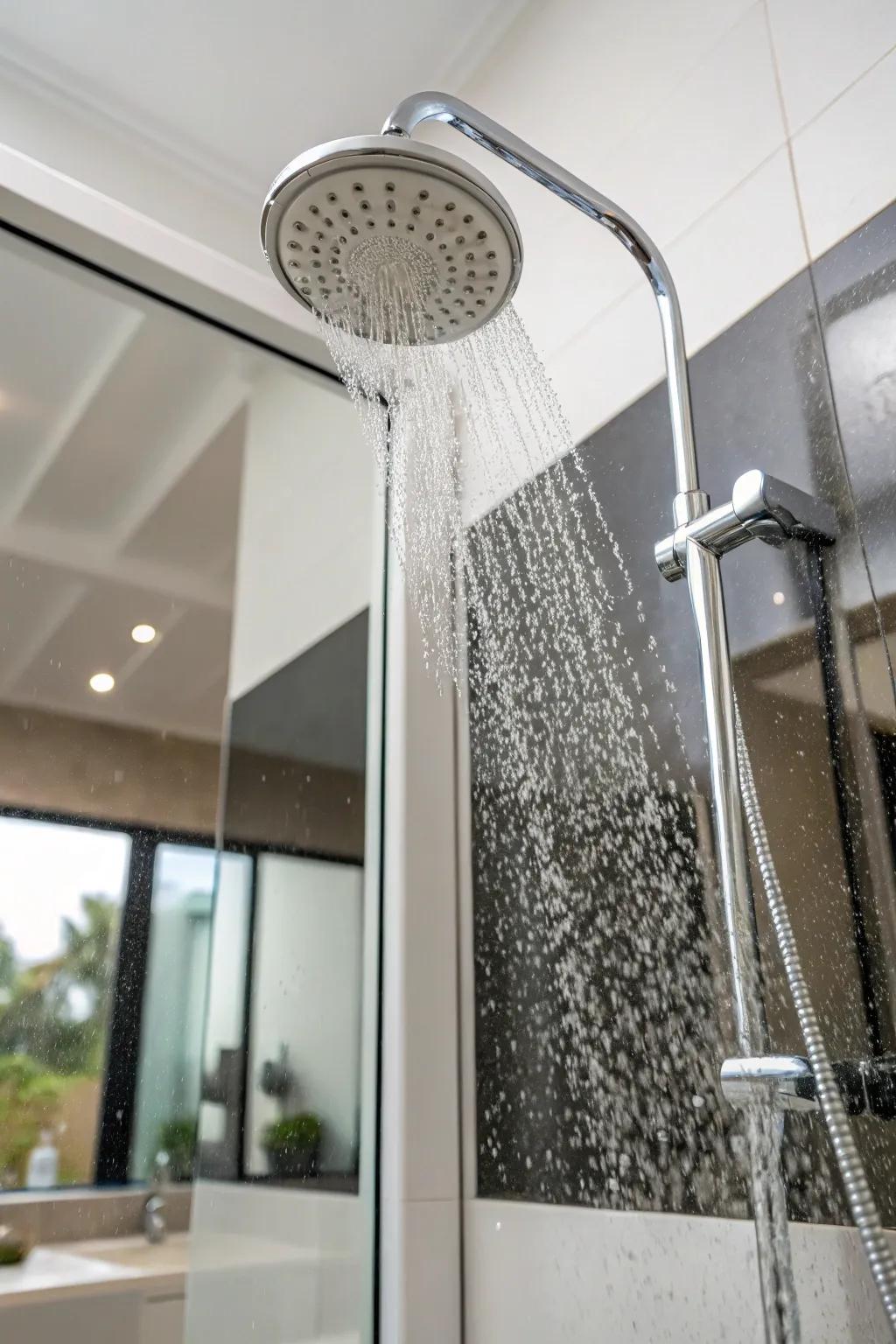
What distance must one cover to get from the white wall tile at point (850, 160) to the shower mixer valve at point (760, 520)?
25cm

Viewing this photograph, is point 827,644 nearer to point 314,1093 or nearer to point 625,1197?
point 625,1197

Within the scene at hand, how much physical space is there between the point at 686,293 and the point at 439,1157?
933 millimetres

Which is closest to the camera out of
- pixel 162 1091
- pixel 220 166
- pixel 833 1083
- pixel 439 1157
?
pixel 833 1083

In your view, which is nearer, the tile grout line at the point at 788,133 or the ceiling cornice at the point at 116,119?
the tile grout line at the point at 788,133

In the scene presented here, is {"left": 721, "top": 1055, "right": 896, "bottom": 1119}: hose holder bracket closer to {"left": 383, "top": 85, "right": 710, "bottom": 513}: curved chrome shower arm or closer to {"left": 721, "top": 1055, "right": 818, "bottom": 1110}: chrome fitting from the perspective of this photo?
{"left": 721, "top": 1055, "right": 818, "bottom": 1110}: chrome fitting

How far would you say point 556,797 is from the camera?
1073 mm

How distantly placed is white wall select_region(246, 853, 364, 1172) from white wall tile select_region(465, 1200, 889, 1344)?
18 cm

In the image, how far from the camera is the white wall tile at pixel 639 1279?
714 mm

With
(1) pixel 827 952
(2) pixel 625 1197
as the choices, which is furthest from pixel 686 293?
(2) pixel 625 1197

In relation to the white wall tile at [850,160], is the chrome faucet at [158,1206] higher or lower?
lower

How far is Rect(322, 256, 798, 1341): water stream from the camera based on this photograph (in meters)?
0.87

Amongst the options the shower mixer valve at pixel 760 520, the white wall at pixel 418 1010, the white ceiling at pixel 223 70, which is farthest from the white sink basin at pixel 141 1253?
the white ceiling at pixel 223 70

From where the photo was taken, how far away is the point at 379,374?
123cm

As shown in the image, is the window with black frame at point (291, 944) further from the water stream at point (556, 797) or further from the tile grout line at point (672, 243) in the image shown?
the tile grout line at point (672, 243)
